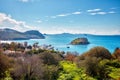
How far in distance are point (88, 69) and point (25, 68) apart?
13195mm

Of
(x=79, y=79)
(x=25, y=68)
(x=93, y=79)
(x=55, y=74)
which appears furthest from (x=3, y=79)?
(x=93, y=79)

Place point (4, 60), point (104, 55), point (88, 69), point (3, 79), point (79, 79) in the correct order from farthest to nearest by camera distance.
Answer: point (104, 55), point (88, 69), point (4, 60), point (79, 79), point (3, 79)

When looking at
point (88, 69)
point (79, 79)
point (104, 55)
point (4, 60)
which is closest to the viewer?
point (79, 79)

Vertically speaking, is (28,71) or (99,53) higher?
(99,53)

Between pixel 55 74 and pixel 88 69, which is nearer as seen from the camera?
pixel 55 74

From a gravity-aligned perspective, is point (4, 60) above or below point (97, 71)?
above

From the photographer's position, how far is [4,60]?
3806cm

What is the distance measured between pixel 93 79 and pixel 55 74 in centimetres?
615

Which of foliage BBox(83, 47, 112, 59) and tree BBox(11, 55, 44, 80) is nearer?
tree BBox(11, 55, 44, 80)

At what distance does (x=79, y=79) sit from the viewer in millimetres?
35656

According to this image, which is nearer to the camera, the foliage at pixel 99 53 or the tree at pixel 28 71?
the tree at pixel 28 71

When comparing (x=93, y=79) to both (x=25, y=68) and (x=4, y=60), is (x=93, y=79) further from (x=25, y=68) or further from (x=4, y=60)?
(x=4, y=60)

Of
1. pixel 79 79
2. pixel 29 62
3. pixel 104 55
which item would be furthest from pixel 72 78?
pixel 104 55

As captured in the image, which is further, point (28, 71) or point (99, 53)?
point (99, 53)
